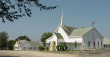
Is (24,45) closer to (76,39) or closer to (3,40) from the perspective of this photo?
(3,40)

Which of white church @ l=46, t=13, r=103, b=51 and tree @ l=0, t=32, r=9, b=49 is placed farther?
tree @ l=0, t=32, r=9, b=49

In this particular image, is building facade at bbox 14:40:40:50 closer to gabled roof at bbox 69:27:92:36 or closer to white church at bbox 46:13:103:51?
white church at bbox 46:13:103:51

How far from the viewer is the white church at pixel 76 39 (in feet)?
158

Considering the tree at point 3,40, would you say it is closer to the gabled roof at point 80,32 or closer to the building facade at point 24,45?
the building facade at point 24,45

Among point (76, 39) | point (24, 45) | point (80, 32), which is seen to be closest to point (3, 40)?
point (24, 45)

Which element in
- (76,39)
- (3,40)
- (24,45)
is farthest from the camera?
(24,45)

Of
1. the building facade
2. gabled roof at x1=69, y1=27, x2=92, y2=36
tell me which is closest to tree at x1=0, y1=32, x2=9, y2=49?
→ the building facade

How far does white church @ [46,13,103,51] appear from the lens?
48094 millimetres

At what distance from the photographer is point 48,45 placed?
2133 inches

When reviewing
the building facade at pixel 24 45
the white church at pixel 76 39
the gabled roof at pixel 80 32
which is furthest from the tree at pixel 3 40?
the gabled roof at pixel 80 32

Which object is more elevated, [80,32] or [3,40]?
[80,32]

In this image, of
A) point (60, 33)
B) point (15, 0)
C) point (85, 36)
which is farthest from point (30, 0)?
point (60, 33)

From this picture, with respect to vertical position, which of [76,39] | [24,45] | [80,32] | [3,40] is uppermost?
[80,32]

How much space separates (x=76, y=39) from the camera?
49125 millimetres
